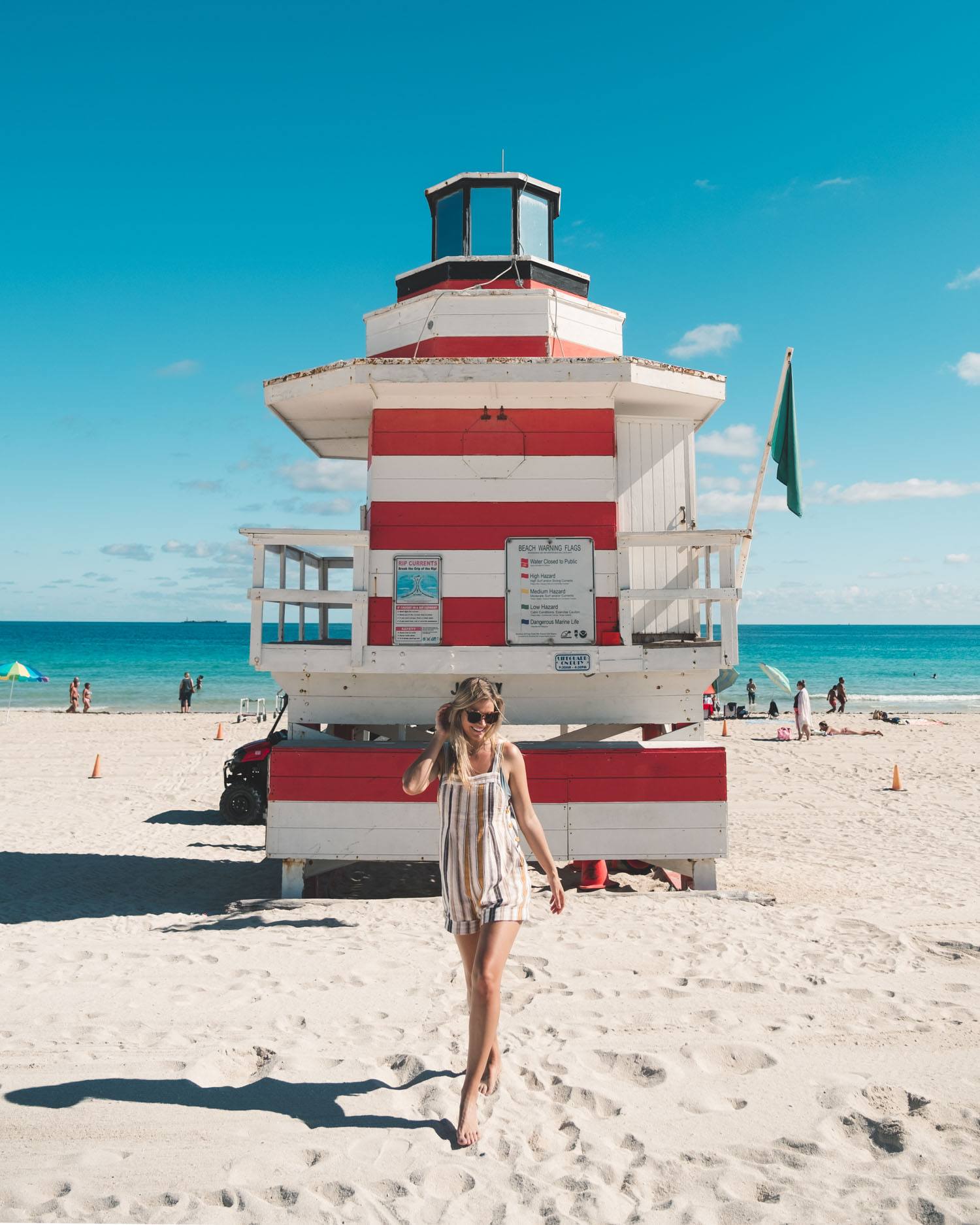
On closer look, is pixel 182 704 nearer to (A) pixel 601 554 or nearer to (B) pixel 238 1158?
(A) pixel 601 554

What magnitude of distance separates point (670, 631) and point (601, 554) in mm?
1075

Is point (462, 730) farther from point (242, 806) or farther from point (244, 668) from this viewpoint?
point (244, 668)

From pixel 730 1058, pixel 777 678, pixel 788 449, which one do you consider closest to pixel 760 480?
pixel 788 449

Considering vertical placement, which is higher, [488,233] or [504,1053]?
[488,233]

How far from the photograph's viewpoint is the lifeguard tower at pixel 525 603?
24.9 ft

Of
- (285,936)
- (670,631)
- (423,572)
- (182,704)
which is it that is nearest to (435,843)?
(285,936)

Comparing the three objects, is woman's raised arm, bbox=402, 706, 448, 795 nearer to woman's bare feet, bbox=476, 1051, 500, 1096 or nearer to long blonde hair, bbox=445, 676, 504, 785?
long blonde hair, bbox=445, 676, 504, 785

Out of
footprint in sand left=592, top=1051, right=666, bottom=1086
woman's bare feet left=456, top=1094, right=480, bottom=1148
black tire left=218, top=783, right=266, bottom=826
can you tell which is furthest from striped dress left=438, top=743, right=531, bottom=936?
black tire left=218, top=783, right=266, bottom=826

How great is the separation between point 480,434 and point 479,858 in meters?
5.02

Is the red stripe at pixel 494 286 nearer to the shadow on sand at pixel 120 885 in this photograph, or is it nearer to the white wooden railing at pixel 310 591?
the white wooden railing at pixel 310 591

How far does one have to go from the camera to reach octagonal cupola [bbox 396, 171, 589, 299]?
9188mm

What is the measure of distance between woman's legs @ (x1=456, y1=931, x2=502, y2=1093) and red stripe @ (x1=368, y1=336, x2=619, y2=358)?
625cm

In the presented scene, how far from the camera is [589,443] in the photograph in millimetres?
7984

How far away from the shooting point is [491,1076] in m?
3.96
